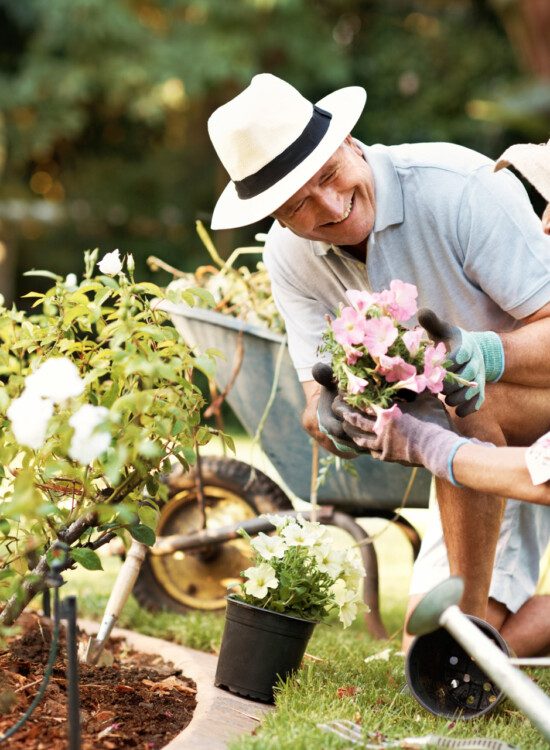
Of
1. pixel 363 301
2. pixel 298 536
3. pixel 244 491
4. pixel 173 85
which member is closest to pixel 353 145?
pixel 363 301

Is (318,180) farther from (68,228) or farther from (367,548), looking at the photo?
(68,228)

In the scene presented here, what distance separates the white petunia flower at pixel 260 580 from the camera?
2.25 m

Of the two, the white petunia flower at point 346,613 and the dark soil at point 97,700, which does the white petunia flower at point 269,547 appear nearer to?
the white petunia flower at point 346,613

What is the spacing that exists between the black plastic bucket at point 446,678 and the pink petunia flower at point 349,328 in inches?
24.6

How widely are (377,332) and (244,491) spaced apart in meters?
1.49

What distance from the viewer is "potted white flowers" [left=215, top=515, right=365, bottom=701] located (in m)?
2.25

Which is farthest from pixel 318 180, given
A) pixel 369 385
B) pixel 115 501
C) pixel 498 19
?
pixel 498 19

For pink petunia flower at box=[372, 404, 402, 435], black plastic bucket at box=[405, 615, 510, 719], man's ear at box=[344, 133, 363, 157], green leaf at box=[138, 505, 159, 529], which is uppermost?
man's ear at box=[344, 133, 363, 157]

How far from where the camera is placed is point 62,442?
198 cm

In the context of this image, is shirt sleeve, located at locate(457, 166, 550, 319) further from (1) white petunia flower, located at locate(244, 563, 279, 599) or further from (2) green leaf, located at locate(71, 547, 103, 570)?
(2) green leaf, located at locate(71, 547, 103, 570)

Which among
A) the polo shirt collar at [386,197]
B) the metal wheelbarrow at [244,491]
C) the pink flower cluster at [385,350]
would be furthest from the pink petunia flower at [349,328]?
the metal wheelbarrow at [244,491]

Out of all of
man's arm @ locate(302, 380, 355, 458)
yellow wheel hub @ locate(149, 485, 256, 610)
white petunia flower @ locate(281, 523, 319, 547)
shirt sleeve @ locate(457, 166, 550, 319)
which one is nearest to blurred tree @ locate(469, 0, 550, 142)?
shirt sleeve @ locate(457, 166, 550, 319)

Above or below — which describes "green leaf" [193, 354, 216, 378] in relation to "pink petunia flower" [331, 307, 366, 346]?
below

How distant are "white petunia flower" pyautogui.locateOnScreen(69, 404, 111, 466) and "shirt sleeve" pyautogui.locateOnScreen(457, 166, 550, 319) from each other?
943mm
